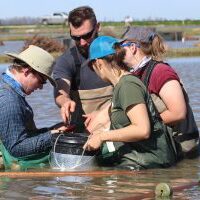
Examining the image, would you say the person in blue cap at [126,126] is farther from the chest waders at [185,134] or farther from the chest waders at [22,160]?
the chest waders at [22,160]

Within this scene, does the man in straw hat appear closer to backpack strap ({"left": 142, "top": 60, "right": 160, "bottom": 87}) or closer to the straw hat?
the straw hat

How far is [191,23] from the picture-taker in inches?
3703

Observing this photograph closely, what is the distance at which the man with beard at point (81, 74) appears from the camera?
346 inches

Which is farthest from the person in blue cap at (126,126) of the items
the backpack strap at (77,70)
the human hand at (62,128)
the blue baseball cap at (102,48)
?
the backpack strap at (77,70)

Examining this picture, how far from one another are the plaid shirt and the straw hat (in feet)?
0.76

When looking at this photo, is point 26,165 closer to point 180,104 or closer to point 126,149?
point 126,149

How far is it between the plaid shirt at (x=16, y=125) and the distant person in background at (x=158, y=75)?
1081 mm

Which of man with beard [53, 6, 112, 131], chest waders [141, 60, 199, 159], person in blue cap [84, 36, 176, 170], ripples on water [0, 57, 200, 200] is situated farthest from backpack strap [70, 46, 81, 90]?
ripples on water [0, 57, 200, 200]

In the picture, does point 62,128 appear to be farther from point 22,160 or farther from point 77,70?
point 77,70

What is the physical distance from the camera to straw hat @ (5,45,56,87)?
25.0ft

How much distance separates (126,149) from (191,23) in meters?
87.6

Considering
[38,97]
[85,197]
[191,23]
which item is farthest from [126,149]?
[191,23]

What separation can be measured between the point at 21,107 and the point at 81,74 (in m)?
1.43

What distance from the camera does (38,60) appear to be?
303 inches
